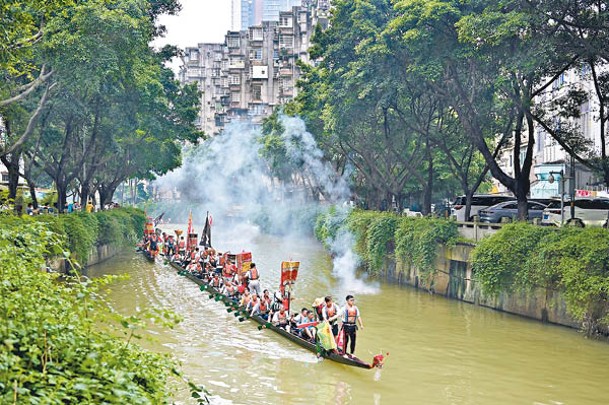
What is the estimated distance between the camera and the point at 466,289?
93.4ft

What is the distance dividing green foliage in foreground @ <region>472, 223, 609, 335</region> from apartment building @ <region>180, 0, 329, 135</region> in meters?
75.3

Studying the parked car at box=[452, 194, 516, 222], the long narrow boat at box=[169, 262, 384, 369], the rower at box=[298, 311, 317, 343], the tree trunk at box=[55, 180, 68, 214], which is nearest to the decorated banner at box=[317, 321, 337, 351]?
the long narrow boat at box=[169, 262, 384, 369]

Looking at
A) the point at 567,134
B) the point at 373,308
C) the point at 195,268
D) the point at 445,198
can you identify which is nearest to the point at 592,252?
the point at 567,134

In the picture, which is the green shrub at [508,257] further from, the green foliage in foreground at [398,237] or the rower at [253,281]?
the rower at [253,281]

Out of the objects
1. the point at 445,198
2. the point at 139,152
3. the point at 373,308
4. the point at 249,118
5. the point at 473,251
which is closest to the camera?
the point at 473,251

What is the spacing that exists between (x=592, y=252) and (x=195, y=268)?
19.3 meters

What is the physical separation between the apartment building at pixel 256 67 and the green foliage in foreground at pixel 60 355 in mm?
89591

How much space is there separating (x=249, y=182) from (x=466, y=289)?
6325 cm

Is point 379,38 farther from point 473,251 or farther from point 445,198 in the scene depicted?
point 445,198

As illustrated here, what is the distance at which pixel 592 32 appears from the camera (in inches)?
872

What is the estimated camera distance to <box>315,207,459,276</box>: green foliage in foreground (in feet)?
99.2

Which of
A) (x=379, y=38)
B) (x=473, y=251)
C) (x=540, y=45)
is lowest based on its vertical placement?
(x=473, y=251)

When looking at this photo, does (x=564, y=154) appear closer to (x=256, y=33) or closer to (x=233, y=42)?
(x=256, y=33)

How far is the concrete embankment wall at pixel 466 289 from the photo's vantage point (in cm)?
2317
